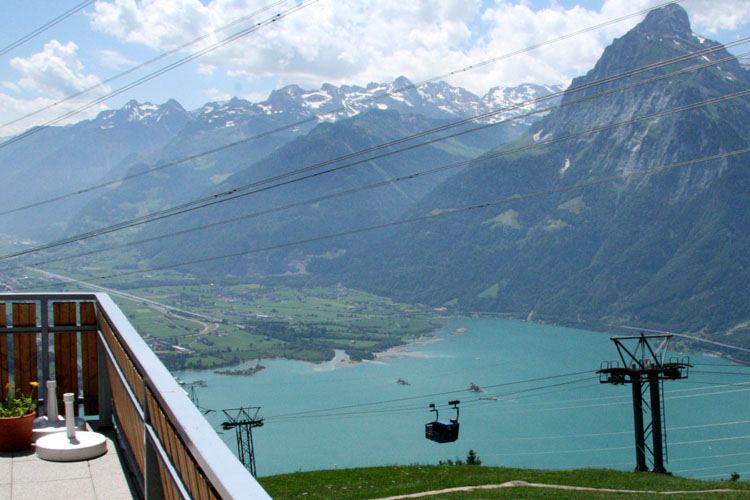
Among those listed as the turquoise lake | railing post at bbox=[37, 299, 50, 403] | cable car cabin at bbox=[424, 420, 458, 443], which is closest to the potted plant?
railing post at bbox=[37, 299, 50, 403]

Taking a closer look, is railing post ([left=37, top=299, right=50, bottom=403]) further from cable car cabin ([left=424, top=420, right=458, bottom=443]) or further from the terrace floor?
cable car cabin ([left=424, top=420, right=458, bottom=443])

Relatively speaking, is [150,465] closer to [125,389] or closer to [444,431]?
[125,389]

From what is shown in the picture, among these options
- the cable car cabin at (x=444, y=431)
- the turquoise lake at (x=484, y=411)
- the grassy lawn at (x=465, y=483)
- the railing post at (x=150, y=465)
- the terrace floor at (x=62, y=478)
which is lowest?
the turquoise lake at (x=484, y=411)

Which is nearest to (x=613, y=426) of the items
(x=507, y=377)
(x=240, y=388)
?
(x=507, y=377)

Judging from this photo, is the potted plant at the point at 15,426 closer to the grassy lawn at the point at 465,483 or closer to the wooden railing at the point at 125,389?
the wooden railing at the point at 125,389

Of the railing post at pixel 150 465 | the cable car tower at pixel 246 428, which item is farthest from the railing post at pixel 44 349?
the cable car tower at pixel 246 428

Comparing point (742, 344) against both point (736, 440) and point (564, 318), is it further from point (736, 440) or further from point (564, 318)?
point (736, 440)
